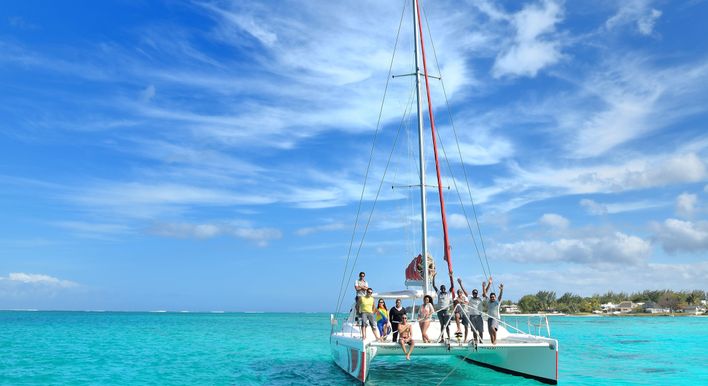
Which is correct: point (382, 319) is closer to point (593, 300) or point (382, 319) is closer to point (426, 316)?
point (426, 316)

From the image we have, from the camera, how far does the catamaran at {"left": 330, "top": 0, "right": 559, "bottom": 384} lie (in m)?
13.9

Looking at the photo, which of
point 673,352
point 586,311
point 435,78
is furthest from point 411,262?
point 586,311

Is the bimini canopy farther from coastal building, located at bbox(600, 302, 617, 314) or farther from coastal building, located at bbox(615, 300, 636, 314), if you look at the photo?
coastal building, located at bbox(600, 302, 617, 314)

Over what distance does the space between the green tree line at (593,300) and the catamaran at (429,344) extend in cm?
12607

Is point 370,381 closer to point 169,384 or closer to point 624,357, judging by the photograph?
point 169,384

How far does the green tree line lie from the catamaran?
414 ft

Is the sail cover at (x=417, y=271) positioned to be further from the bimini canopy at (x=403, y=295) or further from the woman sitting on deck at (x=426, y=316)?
the woman sitting on deck at (x=426, y=316)

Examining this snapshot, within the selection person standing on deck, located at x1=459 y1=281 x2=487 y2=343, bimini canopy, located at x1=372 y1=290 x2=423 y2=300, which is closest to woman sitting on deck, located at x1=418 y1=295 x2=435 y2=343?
person standing on deck, located at x1=459 y1=281 x2=487 y2=343

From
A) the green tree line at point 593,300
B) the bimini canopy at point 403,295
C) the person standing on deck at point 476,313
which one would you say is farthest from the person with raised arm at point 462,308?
the green tree line at point 593,300

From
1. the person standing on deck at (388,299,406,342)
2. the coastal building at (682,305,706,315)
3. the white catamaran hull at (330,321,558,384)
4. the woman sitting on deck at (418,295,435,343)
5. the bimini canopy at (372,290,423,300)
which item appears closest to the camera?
the white catamaran hull at (330,321,558,384)

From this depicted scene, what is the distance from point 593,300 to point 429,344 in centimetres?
15100

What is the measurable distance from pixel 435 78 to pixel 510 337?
28.2 ft

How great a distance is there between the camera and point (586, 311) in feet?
481

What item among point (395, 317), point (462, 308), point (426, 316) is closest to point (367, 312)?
point (395, 317)
